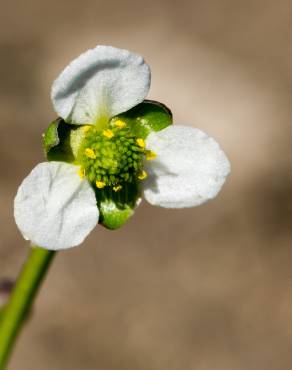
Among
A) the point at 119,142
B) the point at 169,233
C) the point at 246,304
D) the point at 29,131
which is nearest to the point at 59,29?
Result: the point at 29,131

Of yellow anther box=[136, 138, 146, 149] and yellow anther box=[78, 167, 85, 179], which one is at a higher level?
yellow anther box=[136, 138, 146, 149]

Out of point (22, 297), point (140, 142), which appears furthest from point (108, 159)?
point (22, 297)

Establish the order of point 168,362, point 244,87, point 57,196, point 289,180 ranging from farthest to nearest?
point 244,87
point 289,180
point 168,362
point 57,196

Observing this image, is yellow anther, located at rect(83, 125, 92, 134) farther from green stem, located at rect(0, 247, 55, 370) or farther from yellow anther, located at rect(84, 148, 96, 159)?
green stem, located at rect(0, 247, 55, 370)

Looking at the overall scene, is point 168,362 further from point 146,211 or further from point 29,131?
point 29,131

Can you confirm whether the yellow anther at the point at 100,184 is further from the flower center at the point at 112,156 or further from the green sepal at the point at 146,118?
the green sepal at the point at 146,118

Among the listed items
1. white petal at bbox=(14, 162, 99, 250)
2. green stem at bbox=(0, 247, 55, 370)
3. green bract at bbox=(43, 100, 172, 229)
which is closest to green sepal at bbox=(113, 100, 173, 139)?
green bract at bbox=(43, 100, 172, 229)
